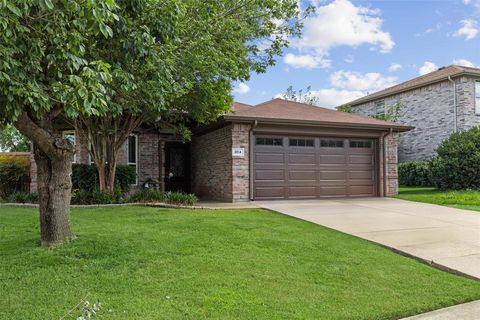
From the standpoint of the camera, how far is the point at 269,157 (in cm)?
1359

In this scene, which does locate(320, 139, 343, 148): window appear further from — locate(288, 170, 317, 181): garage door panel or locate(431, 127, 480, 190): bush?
locate(431, 127, 480, 190): bush

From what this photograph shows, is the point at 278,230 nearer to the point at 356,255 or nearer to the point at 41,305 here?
the point at 356,255

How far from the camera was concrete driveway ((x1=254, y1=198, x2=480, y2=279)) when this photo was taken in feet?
21.2

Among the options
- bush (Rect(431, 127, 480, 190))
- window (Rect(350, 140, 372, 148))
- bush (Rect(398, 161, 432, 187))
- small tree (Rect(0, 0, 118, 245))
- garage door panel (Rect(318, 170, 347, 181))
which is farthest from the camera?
bush (Rect(398, 161, 432, 187))

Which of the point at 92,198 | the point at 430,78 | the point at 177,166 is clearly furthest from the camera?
the point at 430,78

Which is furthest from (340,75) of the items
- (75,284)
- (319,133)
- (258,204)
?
(75,284)

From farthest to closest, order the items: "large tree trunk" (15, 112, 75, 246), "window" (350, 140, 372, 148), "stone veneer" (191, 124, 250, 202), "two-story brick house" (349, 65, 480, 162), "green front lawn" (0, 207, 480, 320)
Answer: "two-story brick house" (349, 65, 480, 162) → "window" (350, 140, 372, 148) → "stone veneer" (191, 124, 250, 202) → "large tree trunk" (15, 112, 75, 246) → "green front lawn" (0, 207, 480, 320)

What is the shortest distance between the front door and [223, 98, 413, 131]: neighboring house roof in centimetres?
415

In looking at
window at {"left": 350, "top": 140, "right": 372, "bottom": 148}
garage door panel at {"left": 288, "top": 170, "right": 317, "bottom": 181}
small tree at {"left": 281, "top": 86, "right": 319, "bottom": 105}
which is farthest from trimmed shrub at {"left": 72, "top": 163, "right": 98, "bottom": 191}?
small tree at {"left": 281, "top": 86, "right": 319, "bottom": 105}

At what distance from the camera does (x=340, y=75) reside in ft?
93.8

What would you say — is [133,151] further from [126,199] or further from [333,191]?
[333,191]

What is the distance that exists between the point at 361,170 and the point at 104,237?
10794 millimetres

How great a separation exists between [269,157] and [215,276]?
887 centimetres

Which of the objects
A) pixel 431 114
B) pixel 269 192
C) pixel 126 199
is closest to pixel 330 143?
pixel 269 192
